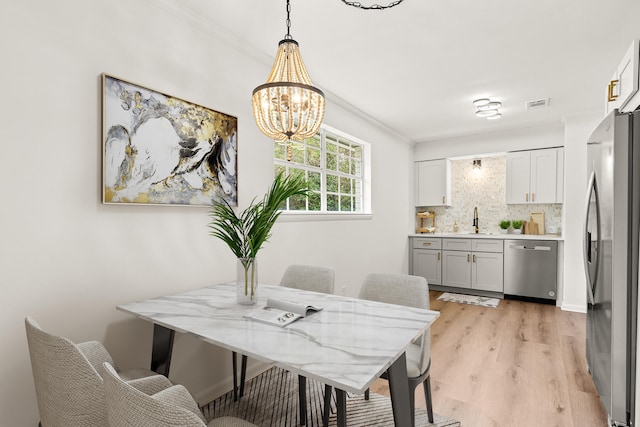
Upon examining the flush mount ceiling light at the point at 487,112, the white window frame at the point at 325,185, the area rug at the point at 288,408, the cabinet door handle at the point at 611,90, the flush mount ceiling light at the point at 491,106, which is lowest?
the area rug at the point at 288,408

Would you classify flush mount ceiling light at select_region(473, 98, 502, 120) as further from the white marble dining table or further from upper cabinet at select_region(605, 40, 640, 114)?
the white marble dining table

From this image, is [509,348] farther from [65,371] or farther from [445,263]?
[65,371]

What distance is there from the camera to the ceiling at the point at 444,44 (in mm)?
2074

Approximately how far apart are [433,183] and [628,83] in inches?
148

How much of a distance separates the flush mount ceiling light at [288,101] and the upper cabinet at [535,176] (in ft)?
14.4

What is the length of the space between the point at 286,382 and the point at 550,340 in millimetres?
2621

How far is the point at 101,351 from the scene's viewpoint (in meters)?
1.45

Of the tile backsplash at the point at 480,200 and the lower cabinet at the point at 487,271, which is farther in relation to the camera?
the tile backsplash at the point at 480,200

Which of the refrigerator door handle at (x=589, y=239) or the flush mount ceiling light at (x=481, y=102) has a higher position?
the flush mount ceiling light at (x=481, y=102)

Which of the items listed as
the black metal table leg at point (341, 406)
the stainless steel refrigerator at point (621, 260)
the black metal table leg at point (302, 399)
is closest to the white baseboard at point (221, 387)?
the black metal table leg at point (302, 399)

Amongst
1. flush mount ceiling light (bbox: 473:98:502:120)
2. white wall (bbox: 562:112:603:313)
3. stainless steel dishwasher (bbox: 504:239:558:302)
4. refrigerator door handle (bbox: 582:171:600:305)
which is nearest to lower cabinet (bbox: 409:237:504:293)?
stainless steel dishwasher (bbox: 504:239:558:302)

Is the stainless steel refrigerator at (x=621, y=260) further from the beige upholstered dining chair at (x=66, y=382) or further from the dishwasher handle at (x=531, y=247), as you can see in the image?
the dishwasher handle at (x=531, y=247)

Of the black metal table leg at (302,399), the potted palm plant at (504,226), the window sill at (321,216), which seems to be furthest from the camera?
the potted palm plant at (504,226)

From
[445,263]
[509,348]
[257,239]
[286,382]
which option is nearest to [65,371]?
[257,239]
